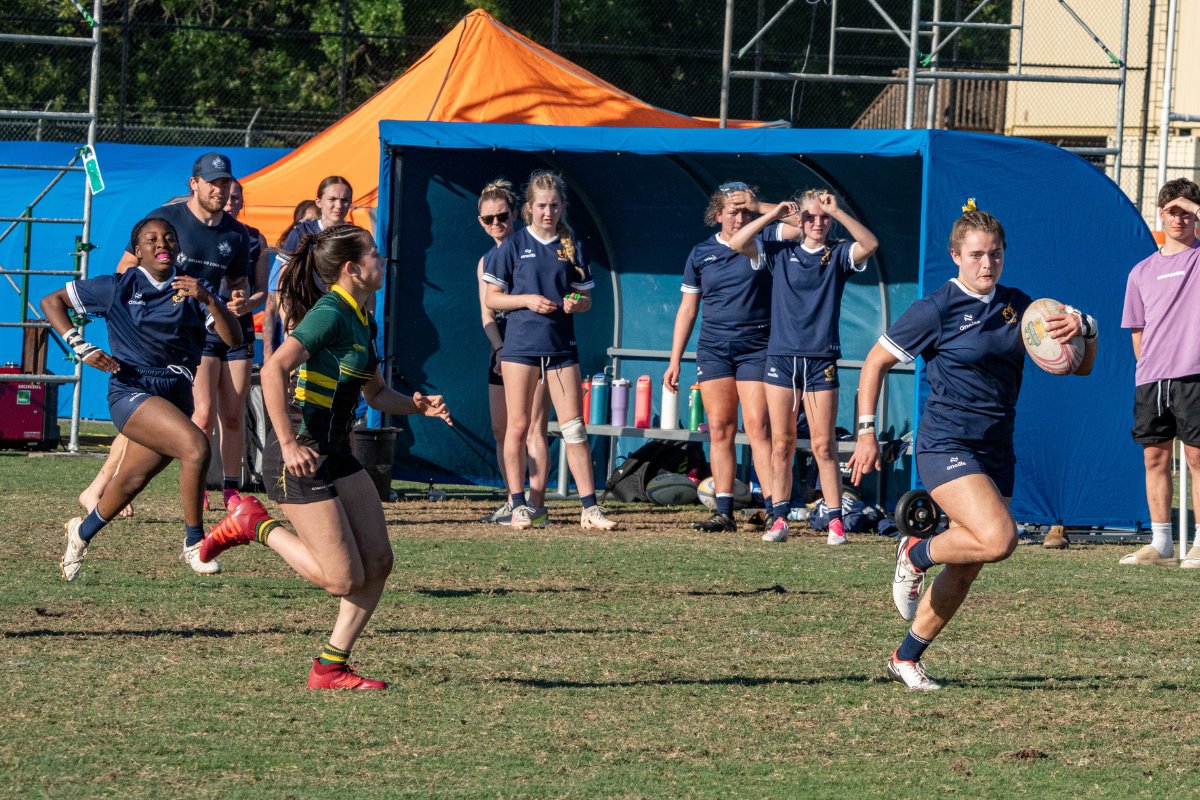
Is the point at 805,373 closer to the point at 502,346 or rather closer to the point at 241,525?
the point at 502,346

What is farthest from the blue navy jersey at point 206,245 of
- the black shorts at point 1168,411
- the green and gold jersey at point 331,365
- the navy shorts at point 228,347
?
the black shorts at point 1168,411

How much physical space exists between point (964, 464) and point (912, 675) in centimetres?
84

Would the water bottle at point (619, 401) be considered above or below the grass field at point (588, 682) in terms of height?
above

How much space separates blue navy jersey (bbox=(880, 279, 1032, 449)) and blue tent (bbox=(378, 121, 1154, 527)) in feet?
14.1

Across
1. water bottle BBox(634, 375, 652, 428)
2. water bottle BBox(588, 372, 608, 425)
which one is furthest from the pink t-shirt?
water bottle BBox(588, 372, 608, 425)

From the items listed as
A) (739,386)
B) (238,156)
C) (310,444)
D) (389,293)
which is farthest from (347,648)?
(238,156)

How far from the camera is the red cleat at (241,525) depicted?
265 inches

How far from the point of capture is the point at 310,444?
241 inches

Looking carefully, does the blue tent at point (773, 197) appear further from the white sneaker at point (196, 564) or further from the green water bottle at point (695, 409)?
the white sneaker at point (196, 564)

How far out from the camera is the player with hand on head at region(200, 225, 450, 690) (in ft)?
20.0

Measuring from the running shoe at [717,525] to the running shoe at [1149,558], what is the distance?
8.54ft

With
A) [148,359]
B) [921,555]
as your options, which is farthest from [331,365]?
[148,359]

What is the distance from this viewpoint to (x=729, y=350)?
11.6 metres

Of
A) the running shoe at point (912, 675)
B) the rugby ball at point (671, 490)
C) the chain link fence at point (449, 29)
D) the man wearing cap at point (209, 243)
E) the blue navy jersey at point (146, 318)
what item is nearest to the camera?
the running shoe at point (912, 675)
